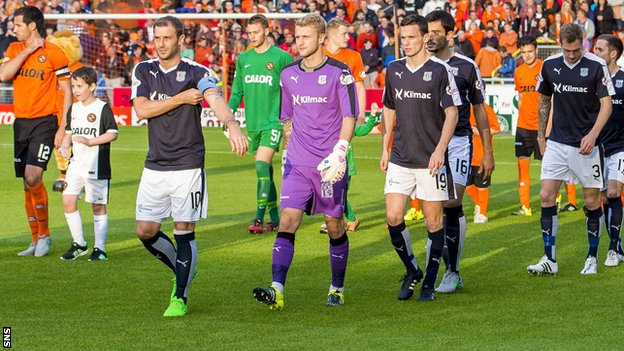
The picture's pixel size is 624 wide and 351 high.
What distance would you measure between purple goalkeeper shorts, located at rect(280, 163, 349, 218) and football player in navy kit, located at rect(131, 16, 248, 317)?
2.14 ft

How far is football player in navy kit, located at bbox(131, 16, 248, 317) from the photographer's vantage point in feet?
28.7

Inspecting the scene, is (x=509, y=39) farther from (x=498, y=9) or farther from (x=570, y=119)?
(x=570, y=119)

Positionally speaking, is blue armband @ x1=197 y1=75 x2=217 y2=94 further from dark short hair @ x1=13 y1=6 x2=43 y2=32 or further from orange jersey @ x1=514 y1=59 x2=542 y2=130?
orange jersey @ x1=514 y1=59 x2=542 y2=130

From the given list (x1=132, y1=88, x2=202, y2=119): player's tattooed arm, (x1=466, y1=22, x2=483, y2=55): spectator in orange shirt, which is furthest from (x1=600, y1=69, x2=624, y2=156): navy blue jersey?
(x1=466, y1=22, x2=483, y2=55): spectator in orange shirt

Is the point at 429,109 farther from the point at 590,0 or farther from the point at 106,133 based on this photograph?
the point at 590,0

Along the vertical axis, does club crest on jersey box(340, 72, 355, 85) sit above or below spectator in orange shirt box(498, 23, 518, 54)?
above

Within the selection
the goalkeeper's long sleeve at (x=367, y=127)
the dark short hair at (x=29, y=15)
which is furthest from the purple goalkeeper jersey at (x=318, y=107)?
the dark short hair at (x=29, y=15)

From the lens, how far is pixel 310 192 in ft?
30.0

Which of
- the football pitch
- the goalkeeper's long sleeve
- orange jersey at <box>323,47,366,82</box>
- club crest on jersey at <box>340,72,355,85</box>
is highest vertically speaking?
club crest on jersey at <box>340,72,355,85</box>

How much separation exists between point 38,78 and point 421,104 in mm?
4687

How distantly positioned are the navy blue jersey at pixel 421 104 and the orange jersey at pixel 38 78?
14.1ft

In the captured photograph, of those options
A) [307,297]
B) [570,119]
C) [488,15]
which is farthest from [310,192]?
[488,15]

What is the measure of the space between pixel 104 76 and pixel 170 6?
367 centimetres

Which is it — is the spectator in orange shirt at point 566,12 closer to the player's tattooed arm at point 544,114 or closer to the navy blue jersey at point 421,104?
the player's tattooed arm at point 544,114
